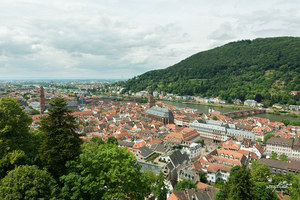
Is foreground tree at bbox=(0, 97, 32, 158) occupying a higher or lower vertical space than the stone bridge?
higher

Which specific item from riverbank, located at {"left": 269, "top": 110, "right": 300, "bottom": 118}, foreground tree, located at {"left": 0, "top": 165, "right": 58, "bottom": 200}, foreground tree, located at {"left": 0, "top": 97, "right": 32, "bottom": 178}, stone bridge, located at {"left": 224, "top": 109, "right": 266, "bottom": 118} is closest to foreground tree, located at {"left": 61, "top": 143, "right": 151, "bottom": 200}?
foreground tree, located at {"left": 0, "top": 165, "right": 58, "bottom": 200}

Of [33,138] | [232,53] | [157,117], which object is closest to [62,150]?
[33,138]

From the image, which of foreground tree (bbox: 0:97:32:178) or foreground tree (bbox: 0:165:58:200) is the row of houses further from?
foreground tree (bbox: 0:97:32:178)

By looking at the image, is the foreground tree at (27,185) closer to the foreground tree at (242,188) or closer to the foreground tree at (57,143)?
the foreground tree at (57,143)

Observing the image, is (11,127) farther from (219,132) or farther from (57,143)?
(219,132)

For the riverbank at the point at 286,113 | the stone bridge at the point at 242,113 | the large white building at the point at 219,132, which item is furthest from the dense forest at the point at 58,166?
the riverbank at the point at 286,113

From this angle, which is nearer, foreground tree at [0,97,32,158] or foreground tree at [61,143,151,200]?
foreground tree at [61,143,151,200]
